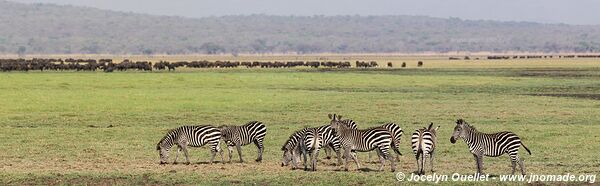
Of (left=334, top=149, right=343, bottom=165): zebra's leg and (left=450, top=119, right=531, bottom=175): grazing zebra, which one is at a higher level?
(left=450, top=119, right=531, bottom=175): grazing zebra

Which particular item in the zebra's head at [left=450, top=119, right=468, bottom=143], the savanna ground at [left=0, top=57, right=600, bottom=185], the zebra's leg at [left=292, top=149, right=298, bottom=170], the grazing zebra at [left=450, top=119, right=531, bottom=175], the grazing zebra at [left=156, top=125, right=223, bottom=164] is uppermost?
the zebra's head at [left=450, top=119, right=468, bottom=143]

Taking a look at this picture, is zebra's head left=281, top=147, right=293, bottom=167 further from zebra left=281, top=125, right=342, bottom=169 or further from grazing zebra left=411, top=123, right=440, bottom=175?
grazing zebra left=411, top=123, right=440, bottom=175

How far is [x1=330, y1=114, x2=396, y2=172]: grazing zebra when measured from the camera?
19516 millimetres

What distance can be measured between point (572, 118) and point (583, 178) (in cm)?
1623

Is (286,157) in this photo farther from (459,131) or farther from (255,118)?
(255,118)

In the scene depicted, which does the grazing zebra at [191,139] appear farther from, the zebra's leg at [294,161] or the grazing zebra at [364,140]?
the grazing zebra at [364,140]

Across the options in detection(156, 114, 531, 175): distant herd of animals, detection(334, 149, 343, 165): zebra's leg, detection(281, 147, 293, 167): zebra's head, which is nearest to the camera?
detection(156, 114, 531, 175): distant herd of animals

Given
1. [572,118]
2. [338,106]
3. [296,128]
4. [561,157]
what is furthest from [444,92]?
[561,157]

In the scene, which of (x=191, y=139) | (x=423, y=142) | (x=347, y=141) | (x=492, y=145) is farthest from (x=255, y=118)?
(x=492, y=145)

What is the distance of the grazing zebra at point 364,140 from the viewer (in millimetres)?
19516

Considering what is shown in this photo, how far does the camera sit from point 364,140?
19688mm

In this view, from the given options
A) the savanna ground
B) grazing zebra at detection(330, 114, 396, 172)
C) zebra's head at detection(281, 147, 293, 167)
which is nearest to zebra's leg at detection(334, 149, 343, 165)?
the savanna ground

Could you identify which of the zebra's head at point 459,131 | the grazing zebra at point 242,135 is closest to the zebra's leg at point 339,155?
the grazing zebra at point 242,135

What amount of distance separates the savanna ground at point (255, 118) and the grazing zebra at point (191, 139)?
0.32 m
